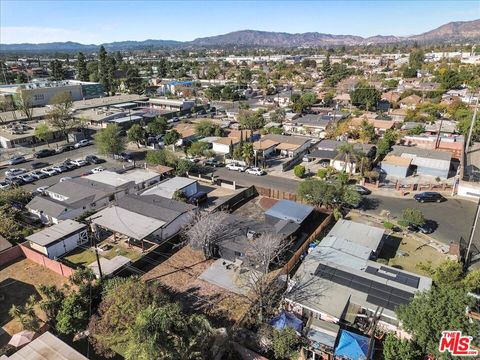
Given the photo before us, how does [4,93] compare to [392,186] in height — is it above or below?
above

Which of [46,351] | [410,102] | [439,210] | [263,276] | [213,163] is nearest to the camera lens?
[46,351]

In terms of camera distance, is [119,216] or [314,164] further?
[314,164]

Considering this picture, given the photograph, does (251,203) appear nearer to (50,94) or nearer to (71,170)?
(71,170)

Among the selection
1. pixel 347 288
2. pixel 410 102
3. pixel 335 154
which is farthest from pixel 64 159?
pixel 410 102

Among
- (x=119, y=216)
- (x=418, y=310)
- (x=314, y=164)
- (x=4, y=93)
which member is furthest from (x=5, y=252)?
(x=4, y=93)

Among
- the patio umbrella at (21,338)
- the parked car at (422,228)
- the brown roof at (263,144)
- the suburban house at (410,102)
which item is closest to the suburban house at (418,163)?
the parked car at (422,228)
